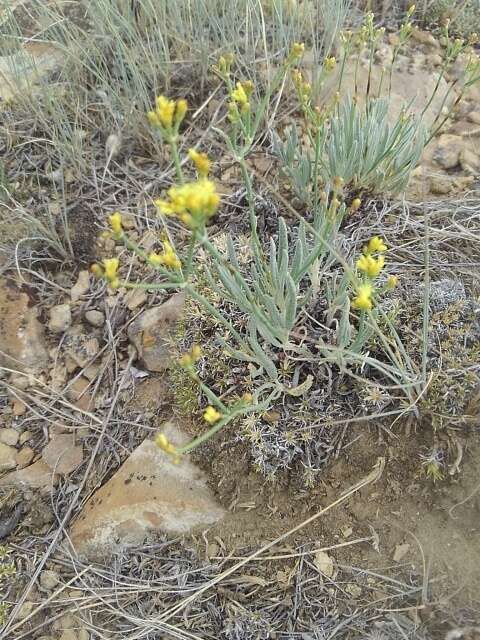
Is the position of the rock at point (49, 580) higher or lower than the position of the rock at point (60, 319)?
lower

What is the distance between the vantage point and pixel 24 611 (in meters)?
1.87

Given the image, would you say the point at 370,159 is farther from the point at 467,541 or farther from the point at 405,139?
the point at 467,541

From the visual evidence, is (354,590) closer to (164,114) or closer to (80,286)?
(164,114)

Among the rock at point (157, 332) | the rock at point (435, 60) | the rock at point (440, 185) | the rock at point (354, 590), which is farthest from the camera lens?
the rock at point (435, 60)

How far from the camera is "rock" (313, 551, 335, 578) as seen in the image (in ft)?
5.55

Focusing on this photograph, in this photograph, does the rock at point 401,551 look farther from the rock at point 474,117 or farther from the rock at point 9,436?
the rock at point 474,117

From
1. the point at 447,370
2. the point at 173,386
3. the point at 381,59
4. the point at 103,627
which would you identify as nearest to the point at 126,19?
the point at 381,59

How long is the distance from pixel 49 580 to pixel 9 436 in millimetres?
637

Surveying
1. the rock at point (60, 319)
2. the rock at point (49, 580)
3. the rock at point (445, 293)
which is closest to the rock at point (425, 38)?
the rock at point (445, 293)

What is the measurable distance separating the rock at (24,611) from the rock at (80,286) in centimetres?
129

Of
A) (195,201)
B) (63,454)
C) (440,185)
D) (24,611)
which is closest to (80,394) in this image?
(63,454)

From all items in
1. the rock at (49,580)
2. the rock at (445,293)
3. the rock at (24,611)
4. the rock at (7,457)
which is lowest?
the rock at (24,611)

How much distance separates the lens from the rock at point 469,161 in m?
2.62

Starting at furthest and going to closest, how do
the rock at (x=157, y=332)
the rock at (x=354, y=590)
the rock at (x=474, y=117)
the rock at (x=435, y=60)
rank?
the rock at (x=435, y=60)
the rock at (x=474, y=117)
the rock at (x=157, y=332)
the rock at (x=354, y=590)
